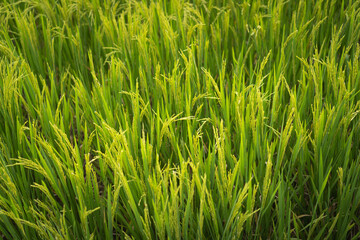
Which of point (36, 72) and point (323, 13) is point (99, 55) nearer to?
point (36, 72)

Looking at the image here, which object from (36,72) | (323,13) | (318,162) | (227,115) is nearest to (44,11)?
(36,72)

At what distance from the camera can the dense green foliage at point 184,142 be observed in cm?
99

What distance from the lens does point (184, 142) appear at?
127 centimetres

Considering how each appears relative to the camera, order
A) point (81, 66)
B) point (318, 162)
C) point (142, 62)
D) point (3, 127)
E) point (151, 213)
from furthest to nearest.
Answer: point (81, 66), point (142, 62), point (3, 127), point (318, 162), point (151, 213)

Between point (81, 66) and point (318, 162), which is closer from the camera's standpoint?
point (318, 162)

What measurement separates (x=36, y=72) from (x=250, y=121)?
41.2 inches

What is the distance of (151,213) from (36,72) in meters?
0.99

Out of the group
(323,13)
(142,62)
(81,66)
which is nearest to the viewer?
(142,62)

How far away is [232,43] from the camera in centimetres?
178

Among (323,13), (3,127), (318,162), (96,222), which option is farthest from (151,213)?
(323,13)

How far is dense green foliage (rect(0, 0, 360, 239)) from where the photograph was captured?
3.24ft

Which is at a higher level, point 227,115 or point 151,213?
point 227,115

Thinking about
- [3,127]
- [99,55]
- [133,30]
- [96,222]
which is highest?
[133,30]

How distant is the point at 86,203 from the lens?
107 centimetres
